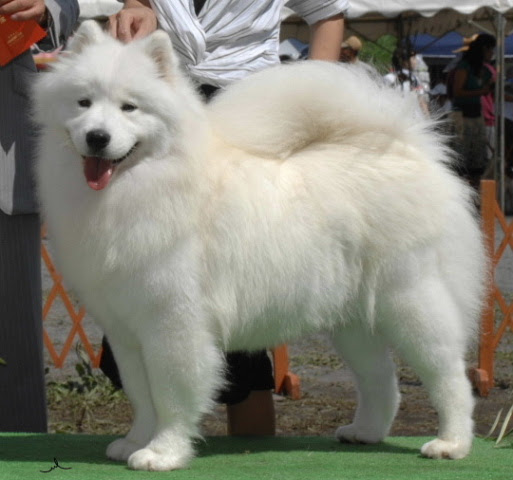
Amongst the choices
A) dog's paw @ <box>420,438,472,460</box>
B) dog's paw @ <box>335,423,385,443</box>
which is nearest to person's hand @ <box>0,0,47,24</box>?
dog's paw @ <box>335,423,385,443</box>

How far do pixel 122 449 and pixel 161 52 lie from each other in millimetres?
1358

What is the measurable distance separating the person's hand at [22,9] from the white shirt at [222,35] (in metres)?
0.41

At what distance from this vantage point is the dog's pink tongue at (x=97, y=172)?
3.13 m

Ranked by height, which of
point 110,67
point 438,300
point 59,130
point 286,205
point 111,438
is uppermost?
point 110,67

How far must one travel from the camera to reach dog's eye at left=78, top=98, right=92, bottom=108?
10.2 feet

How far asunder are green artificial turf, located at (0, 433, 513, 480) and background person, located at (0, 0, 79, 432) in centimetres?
31

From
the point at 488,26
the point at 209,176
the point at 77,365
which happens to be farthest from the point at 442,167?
the point at 488,26

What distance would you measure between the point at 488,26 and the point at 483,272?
930cm

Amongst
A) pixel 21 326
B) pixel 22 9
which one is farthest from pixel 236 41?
pixel 21 326

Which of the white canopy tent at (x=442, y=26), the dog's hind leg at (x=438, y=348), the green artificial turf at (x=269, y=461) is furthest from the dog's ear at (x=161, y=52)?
the white canopy tent at (x=442, y=26)

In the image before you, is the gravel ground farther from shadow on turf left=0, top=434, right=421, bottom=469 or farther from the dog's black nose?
the dog's black nose

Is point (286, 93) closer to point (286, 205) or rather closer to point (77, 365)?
point (286, 205)

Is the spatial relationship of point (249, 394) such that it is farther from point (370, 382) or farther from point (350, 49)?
point (350, 49)

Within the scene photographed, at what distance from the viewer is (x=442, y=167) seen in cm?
362
